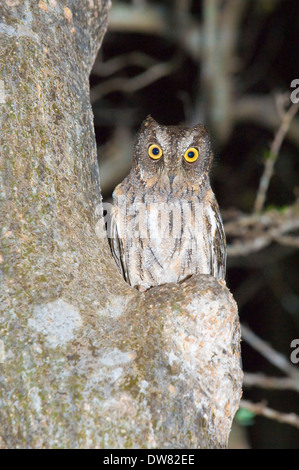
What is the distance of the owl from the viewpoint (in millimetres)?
3016

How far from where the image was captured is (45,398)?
4.03 feet

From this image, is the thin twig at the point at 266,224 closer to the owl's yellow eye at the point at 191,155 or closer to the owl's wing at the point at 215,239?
the owl's wing at the point at 215,239

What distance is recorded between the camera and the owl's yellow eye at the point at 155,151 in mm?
A: 3018

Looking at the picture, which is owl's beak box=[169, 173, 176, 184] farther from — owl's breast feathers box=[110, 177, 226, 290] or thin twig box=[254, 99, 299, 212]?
thin twig box=[254, 99, 299, 212]

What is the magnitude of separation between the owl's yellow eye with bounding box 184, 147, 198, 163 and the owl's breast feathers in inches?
6.9

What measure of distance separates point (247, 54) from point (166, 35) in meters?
1.39

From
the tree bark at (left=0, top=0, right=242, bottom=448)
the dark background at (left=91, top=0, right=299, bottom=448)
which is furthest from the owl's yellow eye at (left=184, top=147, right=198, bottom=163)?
the tree bark at (left=0, top=0, right=242, bottom=448)

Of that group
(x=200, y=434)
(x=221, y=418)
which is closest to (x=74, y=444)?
(x=200, y=434)

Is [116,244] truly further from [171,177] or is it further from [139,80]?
[139,80]

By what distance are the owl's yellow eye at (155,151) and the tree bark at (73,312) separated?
3.74 feet

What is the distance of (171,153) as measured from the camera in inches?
119

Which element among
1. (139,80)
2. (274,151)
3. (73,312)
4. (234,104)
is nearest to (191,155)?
(274,151)

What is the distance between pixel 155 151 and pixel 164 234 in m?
0.48

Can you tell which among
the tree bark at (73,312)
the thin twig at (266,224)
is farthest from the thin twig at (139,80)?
the tree bark at (73,312)
